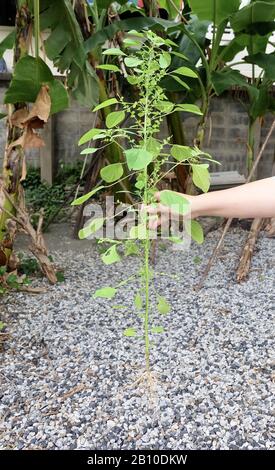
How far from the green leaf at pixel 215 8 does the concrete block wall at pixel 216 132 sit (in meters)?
2.70

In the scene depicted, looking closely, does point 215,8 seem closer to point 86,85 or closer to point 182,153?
point 86,85

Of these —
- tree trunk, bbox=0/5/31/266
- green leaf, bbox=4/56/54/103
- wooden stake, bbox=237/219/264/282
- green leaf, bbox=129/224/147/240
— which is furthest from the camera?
wooden stake, bbox=237/219/264/282

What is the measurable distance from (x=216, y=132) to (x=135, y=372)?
14.2 feet

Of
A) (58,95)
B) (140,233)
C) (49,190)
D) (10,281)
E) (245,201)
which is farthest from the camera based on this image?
(49,190)

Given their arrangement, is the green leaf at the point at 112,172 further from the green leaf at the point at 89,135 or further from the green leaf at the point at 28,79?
the green leaf at the point at 28,79

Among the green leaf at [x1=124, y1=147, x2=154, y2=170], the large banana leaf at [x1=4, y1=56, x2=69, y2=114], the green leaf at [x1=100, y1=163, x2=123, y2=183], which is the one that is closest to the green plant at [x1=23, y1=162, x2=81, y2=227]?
the large banana leaf at [x1=4, y1=56, x2=69, y2=114]

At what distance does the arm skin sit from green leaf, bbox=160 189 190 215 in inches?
0.6

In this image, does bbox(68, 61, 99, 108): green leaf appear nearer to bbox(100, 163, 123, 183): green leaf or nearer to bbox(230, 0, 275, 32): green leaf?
bbox(230, 0, 275, 32): green leaf

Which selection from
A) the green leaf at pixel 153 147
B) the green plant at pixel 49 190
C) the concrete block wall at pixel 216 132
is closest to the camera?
the green leaf at pixel 153 147

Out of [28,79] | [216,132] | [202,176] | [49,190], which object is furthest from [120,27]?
[216,132]

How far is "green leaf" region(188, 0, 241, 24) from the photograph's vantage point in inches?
107

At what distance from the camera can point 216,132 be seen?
561 cm

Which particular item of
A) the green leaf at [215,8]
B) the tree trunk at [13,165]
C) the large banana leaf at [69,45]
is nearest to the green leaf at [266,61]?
the green leaf at [215,8]

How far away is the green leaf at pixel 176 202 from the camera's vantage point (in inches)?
45.4
